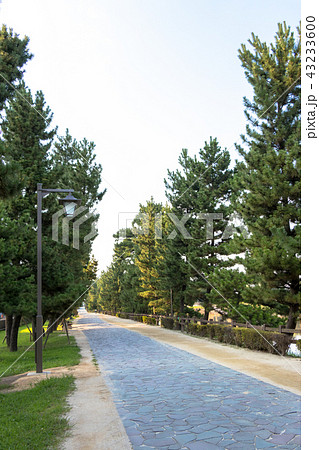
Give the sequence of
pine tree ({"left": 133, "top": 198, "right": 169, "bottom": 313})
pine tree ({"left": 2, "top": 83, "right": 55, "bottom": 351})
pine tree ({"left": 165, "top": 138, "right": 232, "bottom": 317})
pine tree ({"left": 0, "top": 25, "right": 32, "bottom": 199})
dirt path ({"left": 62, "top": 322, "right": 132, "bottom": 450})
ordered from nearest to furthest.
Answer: dirt path ({"left": 62, "top": 322, "right": 132, "bottom": 450}), pine tree ({"left": 0, "top": 25, "right": 32, "bottom": 199}), pine tree ({"left": 2, "top": 83, "right": 55, "bottom": 351}), pine tree ({"left": 165, "top": 138, "right": 232, "bottom": 317}), pine tree ({"left": 133, "top": 198, "right": 169, "bottom": 313})

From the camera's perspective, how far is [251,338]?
50.8ft

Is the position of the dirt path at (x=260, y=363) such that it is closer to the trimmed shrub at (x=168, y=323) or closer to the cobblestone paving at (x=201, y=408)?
the cobblestone paving at (x=201, y=408)

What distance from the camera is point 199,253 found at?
24562 mm

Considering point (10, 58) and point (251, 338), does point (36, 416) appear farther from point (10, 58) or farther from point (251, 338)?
point (10, 58)

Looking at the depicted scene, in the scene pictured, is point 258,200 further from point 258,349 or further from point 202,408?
point 202,408

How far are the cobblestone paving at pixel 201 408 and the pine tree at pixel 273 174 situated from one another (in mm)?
4438

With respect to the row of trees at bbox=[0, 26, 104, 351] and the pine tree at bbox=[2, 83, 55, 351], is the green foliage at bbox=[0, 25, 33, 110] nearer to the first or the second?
the row of trees at bbox=[0, 26, 104, 351]

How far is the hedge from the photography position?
13758mm

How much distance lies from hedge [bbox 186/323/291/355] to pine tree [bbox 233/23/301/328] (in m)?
1.27

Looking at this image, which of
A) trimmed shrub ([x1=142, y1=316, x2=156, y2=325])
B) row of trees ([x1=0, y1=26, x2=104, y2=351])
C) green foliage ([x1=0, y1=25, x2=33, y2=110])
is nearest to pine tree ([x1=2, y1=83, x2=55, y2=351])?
row of trees ([x1=0, y1=26, x2=104, y2=351])

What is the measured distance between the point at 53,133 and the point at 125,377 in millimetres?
14557

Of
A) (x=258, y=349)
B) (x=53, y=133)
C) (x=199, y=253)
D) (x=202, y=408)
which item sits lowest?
(x=258, y=349)
